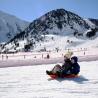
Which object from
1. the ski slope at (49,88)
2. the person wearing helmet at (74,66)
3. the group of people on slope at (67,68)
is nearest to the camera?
the ski slope at (49,88)

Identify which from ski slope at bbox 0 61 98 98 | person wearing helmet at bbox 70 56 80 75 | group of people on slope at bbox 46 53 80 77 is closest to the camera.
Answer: ski slope at bbox 0 61 98 98

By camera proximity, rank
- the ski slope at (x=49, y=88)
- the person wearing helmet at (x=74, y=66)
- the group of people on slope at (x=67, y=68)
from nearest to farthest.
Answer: the ski slope at (x=49, y=88)
the group of people on slope at (x=67, y=68)
the person wearing helmet at (x=74, y=66)

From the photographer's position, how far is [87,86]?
37.3 ft

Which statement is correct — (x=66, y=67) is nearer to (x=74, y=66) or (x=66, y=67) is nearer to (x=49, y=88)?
(x=74, y=66)

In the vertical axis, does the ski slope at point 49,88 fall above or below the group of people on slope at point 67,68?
below

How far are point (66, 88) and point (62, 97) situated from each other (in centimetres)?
152

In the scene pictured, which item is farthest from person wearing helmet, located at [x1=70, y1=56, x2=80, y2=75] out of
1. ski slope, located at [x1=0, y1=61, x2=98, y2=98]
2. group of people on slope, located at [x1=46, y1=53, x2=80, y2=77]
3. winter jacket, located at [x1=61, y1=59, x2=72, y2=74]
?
ski slope, located at [x1=0, y1=61, x2=98, y2=98]

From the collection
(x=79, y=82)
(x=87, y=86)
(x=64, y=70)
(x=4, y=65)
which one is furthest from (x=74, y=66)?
(x=4, y=65)

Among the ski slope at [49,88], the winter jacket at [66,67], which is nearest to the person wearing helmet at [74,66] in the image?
the winter jacket at [66,67]

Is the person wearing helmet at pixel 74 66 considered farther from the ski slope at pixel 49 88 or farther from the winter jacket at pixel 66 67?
the ski slope at pixel 49 88

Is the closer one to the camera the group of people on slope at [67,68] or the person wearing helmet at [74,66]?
the group of people on slope at [67,68]

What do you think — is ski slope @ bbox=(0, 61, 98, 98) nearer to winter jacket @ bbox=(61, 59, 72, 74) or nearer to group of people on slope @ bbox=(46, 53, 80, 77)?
group of people on slope @ bbox=(46, 53, 80, 77)

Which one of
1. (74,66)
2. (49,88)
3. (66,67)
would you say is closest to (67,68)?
(66,67)

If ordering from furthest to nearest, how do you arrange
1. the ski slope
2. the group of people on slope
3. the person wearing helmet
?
the person wearing helmet, the group of people on slope, the ski slope
